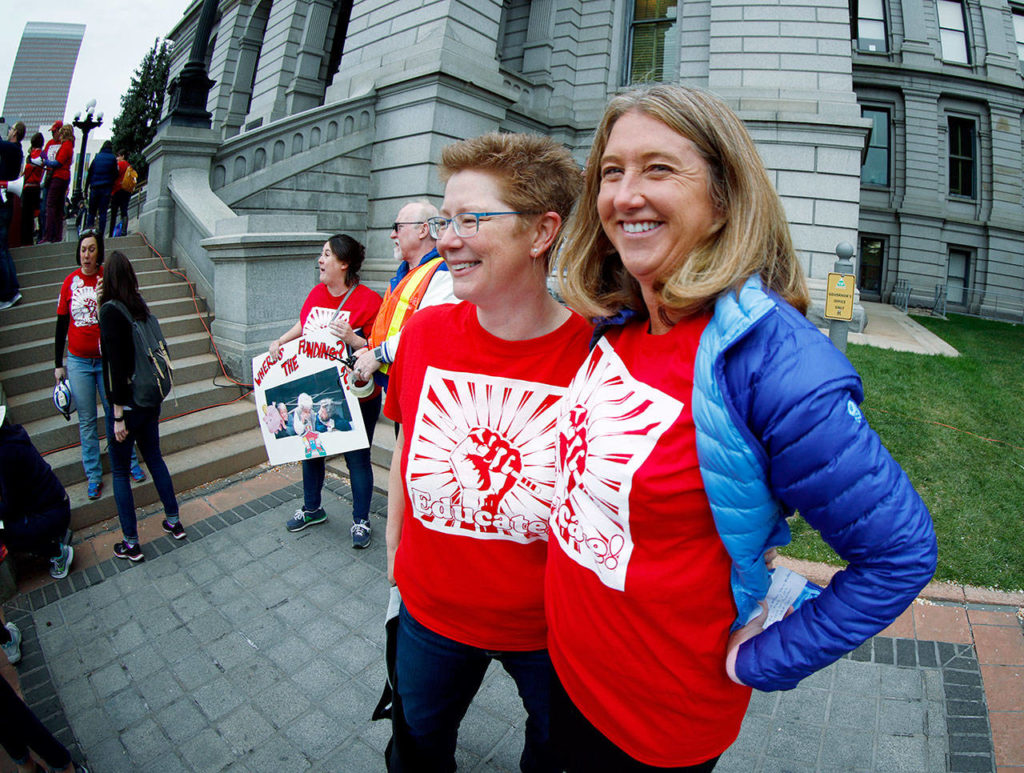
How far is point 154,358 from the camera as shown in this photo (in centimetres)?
421

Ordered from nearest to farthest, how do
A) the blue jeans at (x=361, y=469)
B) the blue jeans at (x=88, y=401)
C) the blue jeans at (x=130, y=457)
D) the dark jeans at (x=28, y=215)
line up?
the blue jeans at (x=130, y=457) → the blue jeans at (x=361, y=469) → the blue jeans at (x=88, y=401) → the dark jeans at (x=28, y=215)

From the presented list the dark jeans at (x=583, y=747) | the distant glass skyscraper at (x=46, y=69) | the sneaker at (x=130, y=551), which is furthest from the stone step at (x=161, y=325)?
the distant glass skyscraper at (x=46, y=69)

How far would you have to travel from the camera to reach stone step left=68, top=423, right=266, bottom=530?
4832mm

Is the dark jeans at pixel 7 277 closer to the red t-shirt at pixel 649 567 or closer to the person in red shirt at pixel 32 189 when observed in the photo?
the person in red shirt at pixel 32 189

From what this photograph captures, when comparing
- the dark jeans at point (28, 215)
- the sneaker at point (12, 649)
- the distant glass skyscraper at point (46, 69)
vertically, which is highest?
the distant glass skyscraper at point (46, 69)

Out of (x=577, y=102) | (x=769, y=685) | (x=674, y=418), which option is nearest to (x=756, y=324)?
(x=674, y=418)

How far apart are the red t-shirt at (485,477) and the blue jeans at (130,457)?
3.51 metres

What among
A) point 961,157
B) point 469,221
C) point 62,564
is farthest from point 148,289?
point 961,157

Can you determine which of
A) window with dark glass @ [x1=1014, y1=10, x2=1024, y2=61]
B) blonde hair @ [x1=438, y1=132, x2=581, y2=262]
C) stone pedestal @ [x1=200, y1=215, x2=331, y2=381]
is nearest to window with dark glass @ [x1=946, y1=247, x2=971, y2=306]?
window with dark glass @ [x1=1014, y1=10, x2=1024, y2=61]

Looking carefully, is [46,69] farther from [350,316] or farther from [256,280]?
[350,316]

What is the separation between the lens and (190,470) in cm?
541

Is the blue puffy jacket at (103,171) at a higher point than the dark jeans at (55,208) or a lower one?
higher

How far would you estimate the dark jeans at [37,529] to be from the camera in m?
3.86

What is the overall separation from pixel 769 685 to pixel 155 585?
4221 mm
